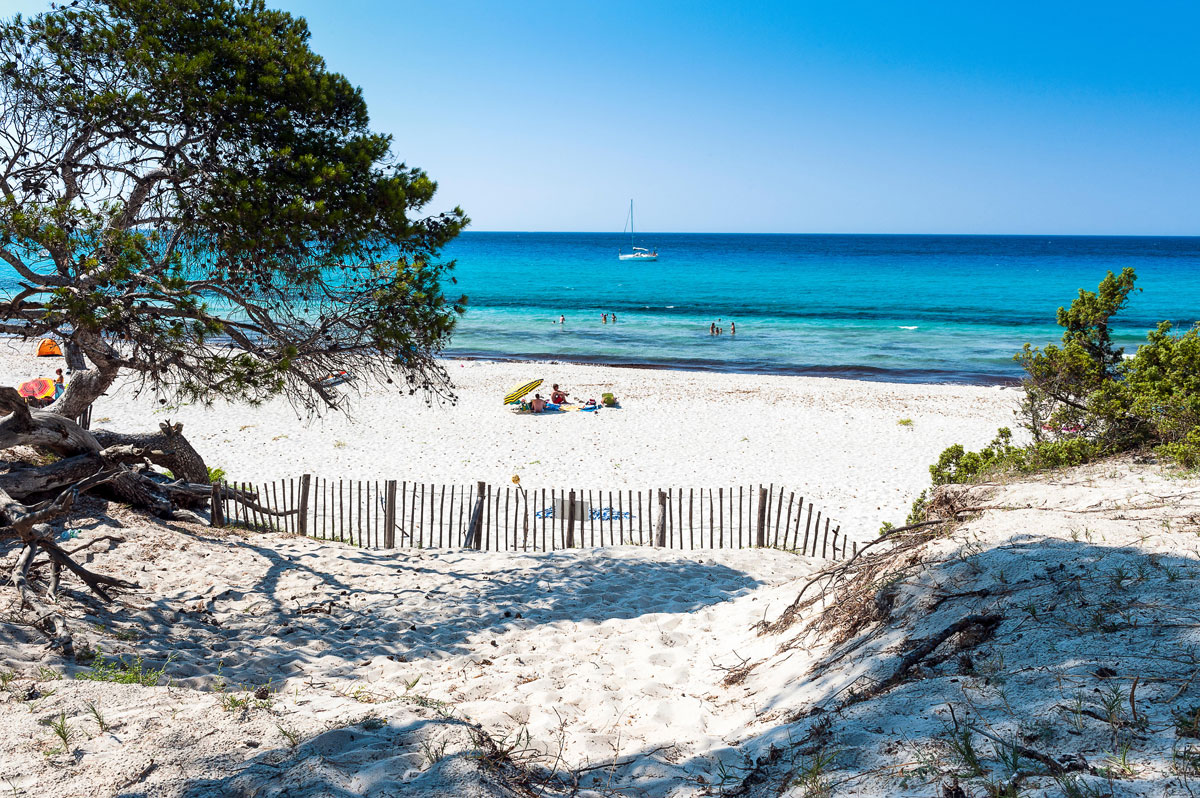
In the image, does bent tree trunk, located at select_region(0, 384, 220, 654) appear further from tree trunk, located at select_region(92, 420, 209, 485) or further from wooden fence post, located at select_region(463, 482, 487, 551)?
wooden fence post, located at select_region(463, 482, 487, 551)

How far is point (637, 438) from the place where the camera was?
18734mm

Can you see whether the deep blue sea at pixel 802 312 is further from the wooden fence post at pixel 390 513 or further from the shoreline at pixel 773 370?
the wooden fence post at pixel 390 513

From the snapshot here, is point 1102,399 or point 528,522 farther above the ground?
point 1102,399

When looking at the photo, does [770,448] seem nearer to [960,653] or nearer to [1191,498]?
[1191,498]

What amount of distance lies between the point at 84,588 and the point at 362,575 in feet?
8.96

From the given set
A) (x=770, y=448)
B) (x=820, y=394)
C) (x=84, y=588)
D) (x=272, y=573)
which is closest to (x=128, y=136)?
(x=84, y=588)

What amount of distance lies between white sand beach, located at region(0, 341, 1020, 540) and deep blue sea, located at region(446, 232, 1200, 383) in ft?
23.4

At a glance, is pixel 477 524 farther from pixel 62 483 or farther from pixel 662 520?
pixel 62 483

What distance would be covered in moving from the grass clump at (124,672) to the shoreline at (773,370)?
28.0 metres

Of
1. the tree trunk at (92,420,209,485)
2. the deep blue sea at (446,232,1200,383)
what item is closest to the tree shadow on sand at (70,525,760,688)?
the tree trunk at (92,420,209,485)

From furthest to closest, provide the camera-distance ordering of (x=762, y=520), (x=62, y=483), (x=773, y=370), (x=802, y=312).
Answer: (x=802, y=312)
(x=773, y=370)
(x=762, y=520)
(x=62, y=483)

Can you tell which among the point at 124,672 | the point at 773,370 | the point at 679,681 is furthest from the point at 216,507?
the point at 773,370

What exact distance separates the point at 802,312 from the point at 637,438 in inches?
1540

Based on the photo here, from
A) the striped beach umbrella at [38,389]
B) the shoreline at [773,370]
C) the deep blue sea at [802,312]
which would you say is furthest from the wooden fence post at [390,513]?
the shoreline at [773,370]
